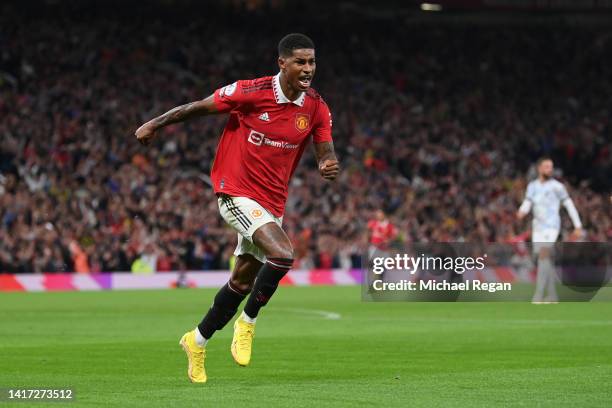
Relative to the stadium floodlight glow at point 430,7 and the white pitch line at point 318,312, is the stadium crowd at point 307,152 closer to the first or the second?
the stadium floodlight glow at point 430,7

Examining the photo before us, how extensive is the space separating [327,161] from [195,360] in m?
1.91

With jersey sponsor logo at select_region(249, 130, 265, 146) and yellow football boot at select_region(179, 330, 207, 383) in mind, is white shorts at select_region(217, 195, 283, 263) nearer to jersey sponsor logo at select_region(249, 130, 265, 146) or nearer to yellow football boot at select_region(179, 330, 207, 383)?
jersey sponsor logo at select_region(249, 130, 265, 146)

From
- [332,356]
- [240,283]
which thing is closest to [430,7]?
[332,356]

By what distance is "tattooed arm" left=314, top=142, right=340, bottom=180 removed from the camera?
9750 millimetres

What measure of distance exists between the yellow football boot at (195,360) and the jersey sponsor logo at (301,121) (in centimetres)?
194

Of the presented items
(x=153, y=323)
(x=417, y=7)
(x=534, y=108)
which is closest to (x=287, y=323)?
(x=153, y=323)

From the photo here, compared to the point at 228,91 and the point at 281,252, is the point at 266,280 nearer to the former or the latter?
the point at 281,252

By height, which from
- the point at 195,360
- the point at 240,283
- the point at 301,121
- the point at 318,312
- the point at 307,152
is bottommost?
the point at 318,312

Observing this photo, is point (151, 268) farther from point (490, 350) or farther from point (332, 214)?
point (490, 350)

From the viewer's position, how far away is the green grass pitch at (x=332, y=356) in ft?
28.3

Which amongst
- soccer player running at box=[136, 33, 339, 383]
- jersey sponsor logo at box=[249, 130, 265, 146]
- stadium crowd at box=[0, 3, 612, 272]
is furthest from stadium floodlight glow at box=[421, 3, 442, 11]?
jersey sponsor logo at box=[249, 130, 265, 146]

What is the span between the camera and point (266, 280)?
32.5ft

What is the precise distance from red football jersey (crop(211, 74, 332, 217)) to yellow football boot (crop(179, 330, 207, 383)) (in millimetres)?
1270

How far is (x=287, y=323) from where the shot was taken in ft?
57.2
